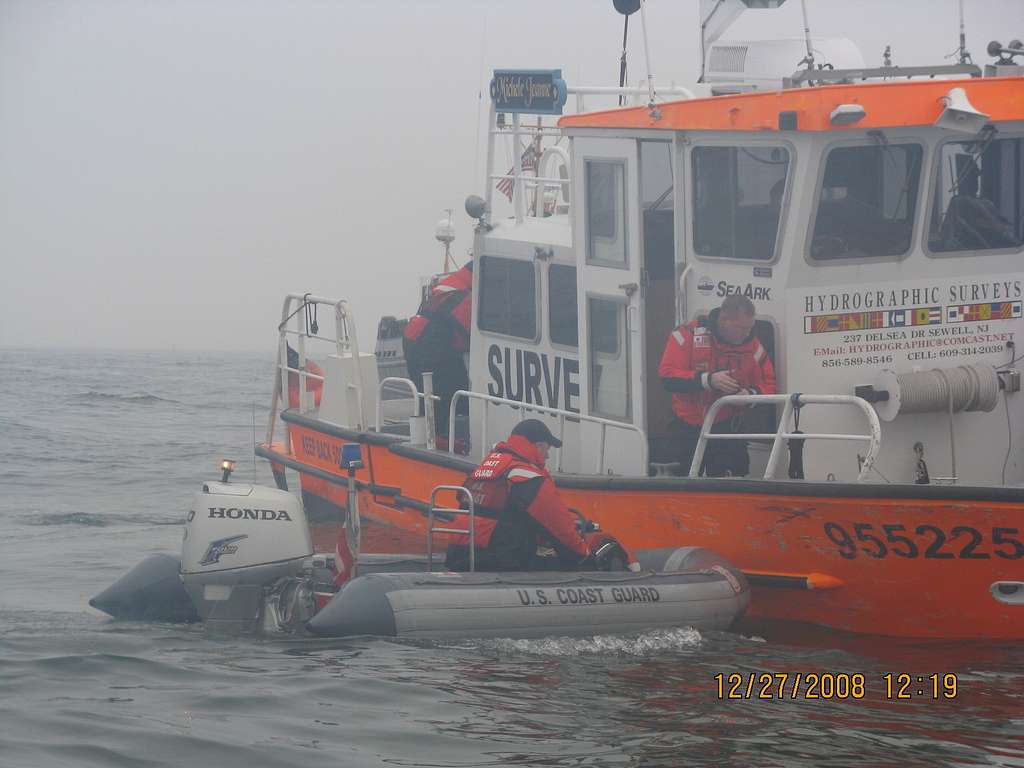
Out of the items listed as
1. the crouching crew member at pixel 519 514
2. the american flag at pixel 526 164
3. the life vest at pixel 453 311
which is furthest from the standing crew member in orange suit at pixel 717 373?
the american flag at pixel 526 164

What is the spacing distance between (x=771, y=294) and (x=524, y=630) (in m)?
2.14

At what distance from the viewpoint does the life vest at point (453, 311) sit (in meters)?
9.96

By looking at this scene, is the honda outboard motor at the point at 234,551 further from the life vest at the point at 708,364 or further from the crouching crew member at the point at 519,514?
the life vest at the point at 708,364

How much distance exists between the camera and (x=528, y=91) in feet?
29.3

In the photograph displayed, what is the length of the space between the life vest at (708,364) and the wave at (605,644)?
4.00 feet

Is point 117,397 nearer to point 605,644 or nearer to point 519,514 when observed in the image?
point 519,514

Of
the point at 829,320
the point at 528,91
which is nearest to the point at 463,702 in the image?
the point at 829,320

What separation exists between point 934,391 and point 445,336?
3833 millimetres

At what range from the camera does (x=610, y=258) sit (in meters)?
8.13

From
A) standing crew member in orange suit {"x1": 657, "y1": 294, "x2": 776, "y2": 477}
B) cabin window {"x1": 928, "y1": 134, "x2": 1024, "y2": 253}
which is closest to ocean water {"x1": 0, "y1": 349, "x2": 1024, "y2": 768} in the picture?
standing crew member in orange suit {"x1": 657, "y1": 294, "x2": 776, "y2": 477}

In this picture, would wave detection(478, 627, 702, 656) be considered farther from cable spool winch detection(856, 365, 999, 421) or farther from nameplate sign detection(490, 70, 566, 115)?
nameplate sign detection(490, 70, 566, 115)

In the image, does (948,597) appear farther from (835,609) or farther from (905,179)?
(905,179)

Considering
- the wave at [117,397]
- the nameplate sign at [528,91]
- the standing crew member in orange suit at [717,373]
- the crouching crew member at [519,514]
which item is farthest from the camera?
the wave at [117,397]

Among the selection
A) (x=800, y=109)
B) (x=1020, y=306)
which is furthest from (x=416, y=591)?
(x=1020, y=306)
